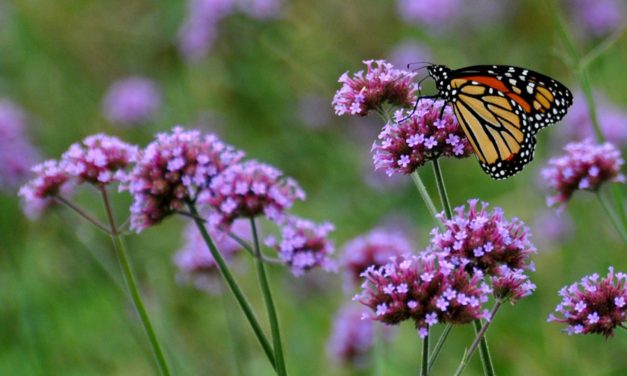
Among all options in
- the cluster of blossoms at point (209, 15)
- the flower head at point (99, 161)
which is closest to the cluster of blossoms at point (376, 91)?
the flower head at point (99, 161)

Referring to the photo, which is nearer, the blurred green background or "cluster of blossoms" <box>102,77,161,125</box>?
the blurred green background

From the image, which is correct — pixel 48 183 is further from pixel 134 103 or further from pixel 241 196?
pixel 134 103

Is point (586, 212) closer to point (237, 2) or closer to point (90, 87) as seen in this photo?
Answer: point (237, 2)

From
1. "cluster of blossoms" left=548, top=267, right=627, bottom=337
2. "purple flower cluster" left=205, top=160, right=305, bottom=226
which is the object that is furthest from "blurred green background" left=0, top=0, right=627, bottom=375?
"cluster of blossoms" left=548, top=267, right=627, bottom=337

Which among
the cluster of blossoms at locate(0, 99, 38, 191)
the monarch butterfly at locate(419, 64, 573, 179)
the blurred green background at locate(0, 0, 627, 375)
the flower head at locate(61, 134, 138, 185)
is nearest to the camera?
the flower head at locate(61, 134, 138, 185)

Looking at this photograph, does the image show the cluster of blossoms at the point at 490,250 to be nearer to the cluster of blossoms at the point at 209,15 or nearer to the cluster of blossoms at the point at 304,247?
the cluster of blossoms at the point at 304,247

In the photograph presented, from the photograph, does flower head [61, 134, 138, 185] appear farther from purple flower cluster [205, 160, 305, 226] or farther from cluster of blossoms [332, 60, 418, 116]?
cluster of blossoms [332, 60, 418, 116]

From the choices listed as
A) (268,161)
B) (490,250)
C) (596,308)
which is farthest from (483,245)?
(268,161)
